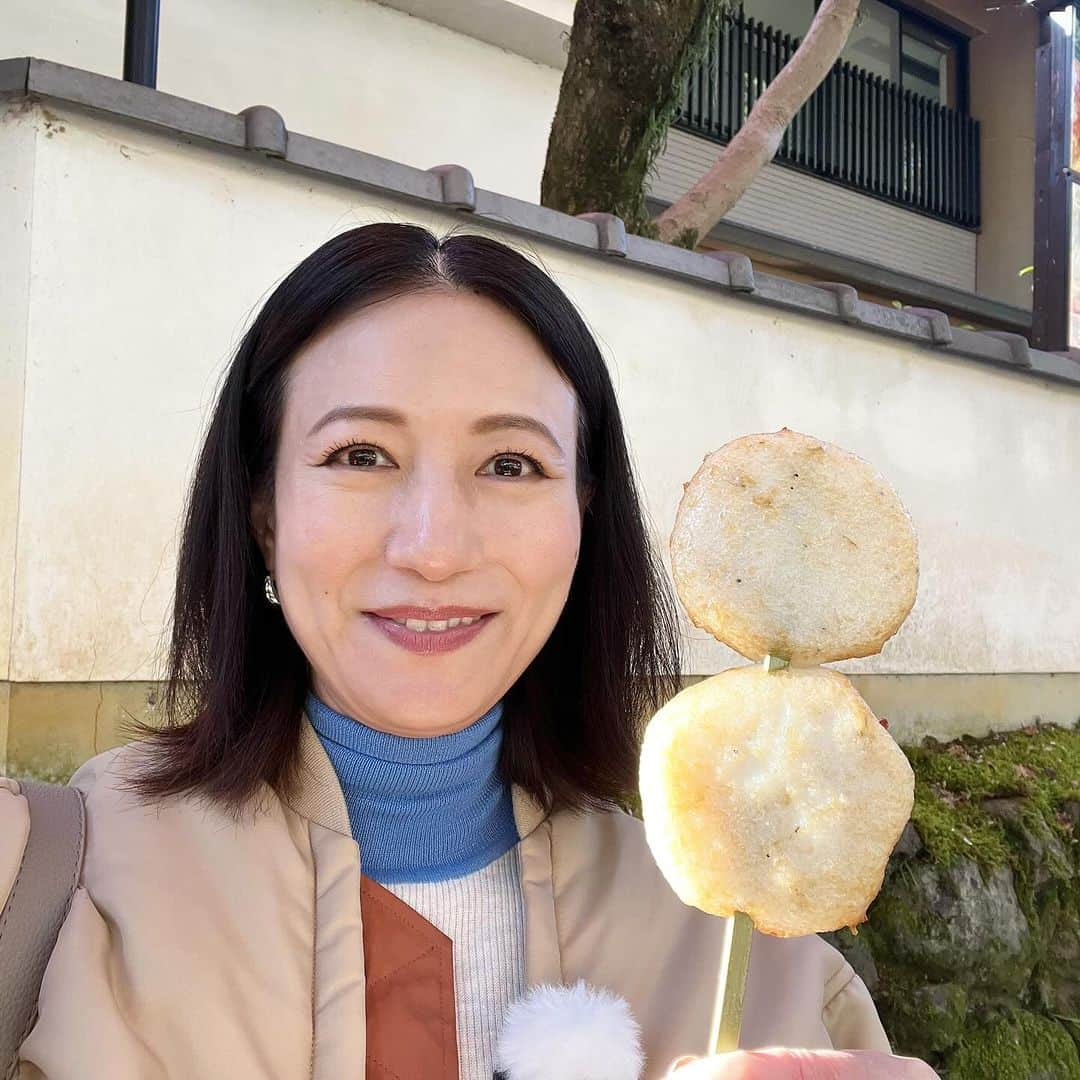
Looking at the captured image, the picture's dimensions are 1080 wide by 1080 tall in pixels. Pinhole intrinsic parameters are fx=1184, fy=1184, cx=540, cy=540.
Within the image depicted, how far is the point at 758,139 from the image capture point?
Answer: 231 inches

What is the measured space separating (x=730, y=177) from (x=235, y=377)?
4480 mm

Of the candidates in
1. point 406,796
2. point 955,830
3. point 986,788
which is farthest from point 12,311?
point 986,788

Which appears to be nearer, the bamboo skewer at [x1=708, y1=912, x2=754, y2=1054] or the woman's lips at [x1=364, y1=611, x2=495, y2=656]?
the bamboo skewer at [x1=708, y1=912, x2=754, y2=1054]

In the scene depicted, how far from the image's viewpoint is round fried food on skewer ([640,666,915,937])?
1.16m

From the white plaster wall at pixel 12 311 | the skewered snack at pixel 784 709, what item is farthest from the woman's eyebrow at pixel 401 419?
the white plaster wall at pixel 12 311

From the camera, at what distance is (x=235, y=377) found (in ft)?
6.16

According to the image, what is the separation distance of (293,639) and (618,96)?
4045 mm

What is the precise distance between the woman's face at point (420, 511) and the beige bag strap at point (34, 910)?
40cm

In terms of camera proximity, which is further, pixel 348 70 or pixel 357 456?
pixel 348 70

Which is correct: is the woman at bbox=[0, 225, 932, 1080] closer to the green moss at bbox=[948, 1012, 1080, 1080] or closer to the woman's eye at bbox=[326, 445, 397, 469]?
the woman's eye at bbox=[326, 445, 397, 469]

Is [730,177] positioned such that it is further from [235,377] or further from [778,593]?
[778,593]

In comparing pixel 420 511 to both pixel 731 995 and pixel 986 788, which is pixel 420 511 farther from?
pixel 986 788

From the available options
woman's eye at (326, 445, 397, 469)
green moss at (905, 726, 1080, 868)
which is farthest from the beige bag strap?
green moss at (905, 726, 1080, 868)

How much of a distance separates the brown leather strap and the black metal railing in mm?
8358
